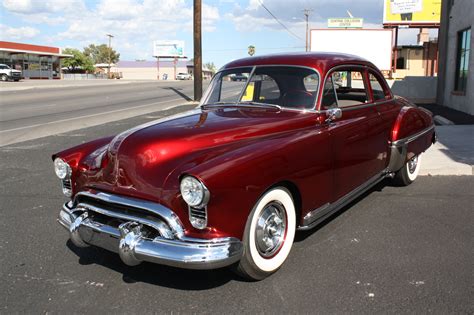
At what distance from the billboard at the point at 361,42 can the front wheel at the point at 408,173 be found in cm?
2001

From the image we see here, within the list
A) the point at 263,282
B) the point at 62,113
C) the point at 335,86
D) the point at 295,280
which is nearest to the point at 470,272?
the point at 295,280

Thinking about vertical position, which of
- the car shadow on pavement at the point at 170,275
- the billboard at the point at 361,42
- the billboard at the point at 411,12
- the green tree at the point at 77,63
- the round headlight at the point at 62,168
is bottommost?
the car shadow on pavement at the point at 170,275

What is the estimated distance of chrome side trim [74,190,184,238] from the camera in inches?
116

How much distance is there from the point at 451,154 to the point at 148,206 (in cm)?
627

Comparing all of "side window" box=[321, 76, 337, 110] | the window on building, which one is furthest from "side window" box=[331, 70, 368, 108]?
the window on building

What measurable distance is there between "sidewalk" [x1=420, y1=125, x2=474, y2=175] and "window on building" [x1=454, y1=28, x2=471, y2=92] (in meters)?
4.29

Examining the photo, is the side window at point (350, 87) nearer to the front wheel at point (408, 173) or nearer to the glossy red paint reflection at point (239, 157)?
the glossy red paint reflection at point (239, 157)

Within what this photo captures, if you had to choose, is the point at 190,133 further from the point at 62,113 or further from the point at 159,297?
the point at 62,113

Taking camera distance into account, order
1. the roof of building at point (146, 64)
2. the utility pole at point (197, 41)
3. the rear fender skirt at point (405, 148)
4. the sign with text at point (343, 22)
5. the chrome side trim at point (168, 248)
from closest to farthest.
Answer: the chrome side trim at point (168, 248) → the rear fender skirt at point (405, 148) → the utility pole at point (197, 41) → the sign with text at point (343, 22) → the roof of building at point (146, 64)

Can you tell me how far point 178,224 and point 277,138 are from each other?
110 cm

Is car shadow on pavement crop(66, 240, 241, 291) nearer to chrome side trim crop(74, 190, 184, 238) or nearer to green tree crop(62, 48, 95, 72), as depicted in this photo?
chrome side trim crop(74, 190, 184, 238)

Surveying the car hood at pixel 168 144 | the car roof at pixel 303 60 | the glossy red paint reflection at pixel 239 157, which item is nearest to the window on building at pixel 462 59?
the car roof at pixel 303 60

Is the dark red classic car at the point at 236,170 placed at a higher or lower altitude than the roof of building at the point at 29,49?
lower

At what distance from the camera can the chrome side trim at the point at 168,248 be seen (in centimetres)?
282
